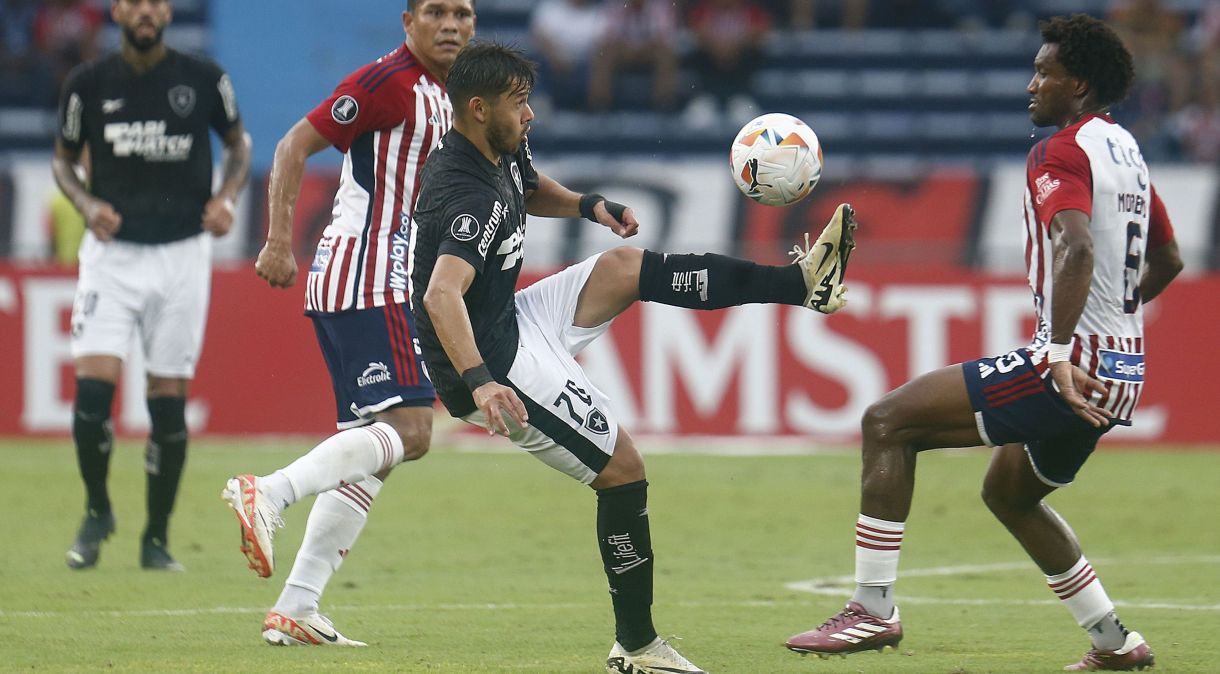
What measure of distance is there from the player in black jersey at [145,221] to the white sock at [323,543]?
7.88ft

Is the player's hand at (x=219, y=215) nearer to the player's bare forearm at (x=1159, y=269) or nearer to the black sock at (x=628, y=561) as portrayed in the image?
the black sock at (x=628, y=561)

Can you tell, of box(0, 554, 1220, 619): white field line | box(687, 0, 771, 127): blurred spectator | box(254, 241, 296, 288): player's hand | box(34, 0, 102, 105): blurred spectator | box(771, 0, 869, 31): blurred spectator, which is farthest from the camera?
box(771, 0, 869, 31): blurred spectator

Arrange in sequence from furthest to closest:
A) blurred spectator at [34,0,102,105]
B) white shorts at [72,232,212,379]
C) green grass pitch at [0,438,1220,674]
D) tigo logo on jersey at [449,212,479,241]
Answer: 1. blurred spectator at [34,0,102,105]
2. white shorts at [72,232,212,379]
3. green grass pitch at [0,438,1220,674]
4. tigo logo on jersey at [449,212,479,241]

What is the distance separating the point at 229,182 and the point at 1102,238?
193 inches

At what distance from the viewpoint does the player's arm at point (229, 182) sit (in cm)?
900

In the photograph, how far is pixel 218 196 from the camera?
9.02 metres

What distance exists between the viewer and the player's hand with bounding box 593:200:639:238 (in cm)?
631

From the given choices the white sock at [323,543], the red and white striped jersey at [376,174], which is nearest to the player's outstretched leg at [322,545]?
the white sock at [323,543]

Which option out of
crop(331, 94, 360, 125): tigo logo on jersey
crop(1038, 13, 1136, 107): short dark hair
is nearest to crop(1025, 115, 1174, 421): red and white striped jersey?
crop(1038, 13, 1136, 107): short dark hair

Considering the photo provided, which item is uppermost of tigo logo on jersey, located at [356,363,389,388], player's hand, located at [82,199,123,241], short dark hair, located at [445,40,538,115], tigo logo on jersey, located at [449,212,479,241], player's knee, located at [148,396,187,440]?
short dark hair, located at [445,40,538,115]

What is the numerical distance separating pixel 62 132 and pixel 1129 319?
5738 millimetres

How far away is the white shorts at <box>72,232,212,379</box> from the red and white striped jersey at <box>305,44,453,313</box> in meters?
2.20

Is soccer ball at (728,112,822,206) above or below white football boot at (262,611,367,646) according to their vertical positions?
above

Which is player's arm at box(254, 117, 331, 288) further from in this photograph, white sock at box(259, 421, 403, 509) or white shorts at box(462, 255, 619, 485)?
white shorts at box(462, 255, 619, 485)
